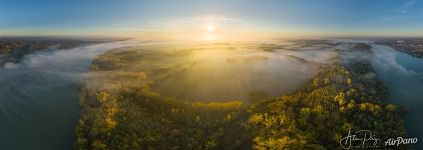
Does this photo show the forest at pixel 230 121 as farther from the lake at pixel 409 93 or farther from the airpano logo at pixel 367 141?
the lake at pixel 409 93

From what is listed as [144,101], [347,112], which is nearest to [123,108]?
[144,101]

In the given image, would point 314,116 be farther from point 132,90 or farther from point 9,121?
point 9,121

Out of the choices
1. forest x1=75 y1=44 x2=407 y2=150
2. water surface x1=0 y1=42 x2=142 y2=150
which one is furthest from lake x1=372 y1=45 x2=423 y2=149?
water surface x1=0 y1=42 x2=142 y2=150

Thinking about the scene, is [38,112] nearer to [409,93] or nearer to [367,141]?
[367,141]

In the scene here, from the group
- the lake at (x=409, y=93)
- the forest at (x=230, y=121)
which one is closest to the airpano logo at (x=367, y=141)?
the forest at (x=230, y=121)

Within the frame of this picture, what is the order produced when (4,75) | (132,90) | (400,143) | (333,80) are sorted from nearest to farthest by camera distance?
(400,143) → (132,90) → (333,80) → (4,75)

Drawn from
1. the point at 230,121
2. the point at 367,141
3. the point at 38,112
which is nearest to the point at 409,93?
the point at 367,141
